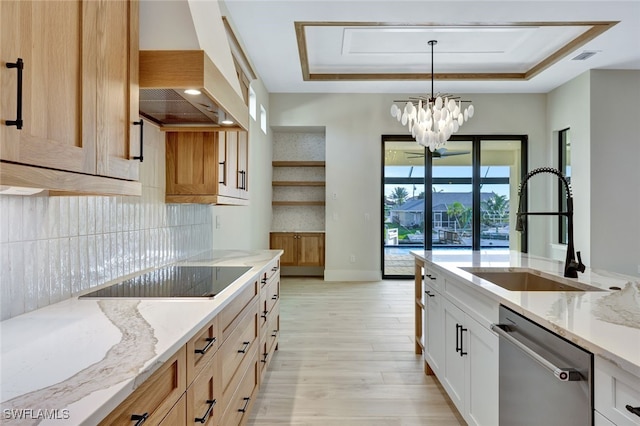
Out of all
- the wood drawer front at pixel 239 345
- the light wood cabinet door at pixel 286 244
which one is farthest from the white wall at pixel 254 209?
the wood drawer front at pixel 239 345

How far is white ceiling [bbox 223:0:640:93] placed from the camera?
3.61 m

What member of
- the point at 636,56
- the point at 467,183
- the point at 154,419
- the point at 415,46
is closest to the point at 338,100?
the point at 415,46

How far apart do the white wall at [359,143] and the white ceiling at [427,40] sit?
0.24m

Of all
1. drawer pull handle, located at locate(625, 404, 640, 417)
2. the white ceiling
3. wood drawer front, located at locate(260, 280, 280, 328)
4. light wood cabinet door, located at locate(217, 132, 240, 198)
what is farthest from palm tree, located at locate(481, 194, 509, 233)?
drawer pull handle, located at locate(625, 404, 640, 417)

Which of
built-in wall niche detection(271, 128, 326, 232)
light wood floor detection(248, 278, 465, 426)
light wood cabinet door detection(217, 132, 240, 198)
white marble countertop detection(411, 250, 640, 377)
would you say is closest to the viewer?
white marble countertop detection(411, 250, 640, 377)

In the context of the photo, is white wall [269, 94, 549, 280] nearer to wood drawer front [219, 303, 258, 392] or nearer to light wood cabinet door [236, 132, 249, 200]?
light wood cabinet door [236, 132, 249, 200]

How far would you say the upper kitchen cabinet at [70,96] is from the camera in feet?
2.54

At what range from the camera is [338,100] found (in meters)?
6.38

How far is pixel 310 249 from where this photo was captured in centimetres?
643

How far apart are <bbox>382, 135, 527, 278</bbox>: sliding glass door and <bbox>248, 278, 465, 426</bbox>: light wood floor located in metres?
2.17

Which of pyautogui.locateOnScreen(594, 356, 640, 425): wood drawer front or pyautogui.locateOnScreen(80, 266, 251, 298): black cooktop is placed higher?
pyautogui.locateOnScreen(80, 266, 251, 298): black cooktop

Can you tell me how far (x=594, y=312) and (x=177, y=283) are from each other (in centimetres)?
162

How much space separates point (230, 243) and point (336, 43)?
282cm

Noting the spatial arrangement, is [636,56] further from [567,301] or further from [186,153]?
[186,153]
